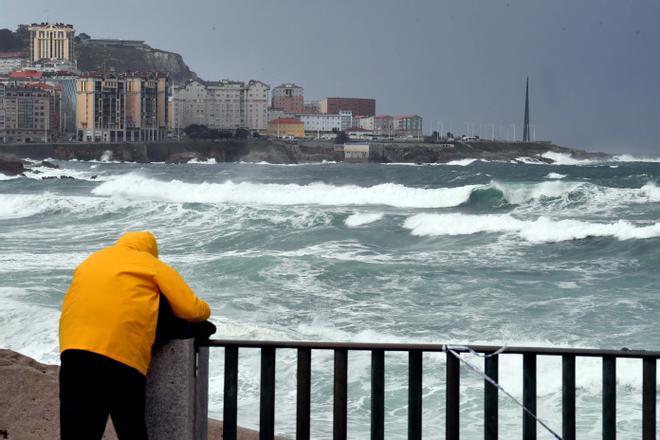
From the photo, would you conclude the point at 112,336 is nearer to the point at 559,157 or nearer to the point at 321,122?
the point at 559,157

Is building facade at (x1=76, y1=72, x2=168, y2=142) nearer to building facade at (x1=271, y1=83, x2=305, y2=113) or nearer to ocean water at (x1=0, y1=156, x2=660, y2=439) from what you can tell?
building facade at (x1=271, y1=83, x2=305, y2=113)

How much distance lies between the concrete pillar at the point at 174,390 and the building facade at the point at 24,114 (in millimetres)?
131126

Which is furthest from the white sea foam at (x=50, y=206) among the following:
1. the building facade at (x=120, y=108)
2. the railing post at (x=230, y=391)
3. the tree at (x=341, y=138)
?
the building facade at (x=120, y=108)

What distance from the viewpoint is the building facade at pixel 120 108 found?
457 feet

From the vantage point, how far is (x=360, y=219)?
26828 mm

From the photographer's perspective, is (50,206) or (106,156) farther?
(106,156)

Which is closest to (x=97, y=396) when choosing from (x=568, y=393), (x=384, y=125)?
(x=568, y=393)

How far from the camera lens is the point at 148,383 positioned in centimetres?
342

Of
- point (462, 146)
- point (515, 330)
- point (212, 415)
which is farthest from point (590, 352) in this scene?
point (462, 146)

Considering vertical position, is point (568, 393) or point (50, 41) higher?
point (50, 41)

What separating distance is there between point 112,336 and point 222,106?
159 m

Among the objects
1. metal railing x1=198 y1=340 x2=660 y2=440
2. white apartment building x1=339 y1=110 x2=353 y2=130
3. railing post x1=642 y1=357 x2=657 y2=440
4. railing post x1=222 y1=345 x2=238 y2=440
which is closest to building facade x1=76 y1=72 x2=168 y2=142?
white apartment building x1=339 y1=110 x2=353 y2=130

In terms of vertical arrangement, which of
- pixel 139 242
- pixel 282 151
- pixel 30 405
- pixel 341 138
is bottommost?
pixel 282 151

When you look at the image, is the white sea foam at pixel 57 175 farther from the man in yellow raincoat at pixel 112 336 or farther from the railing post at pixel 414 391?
the railing post at pixel 414 391
